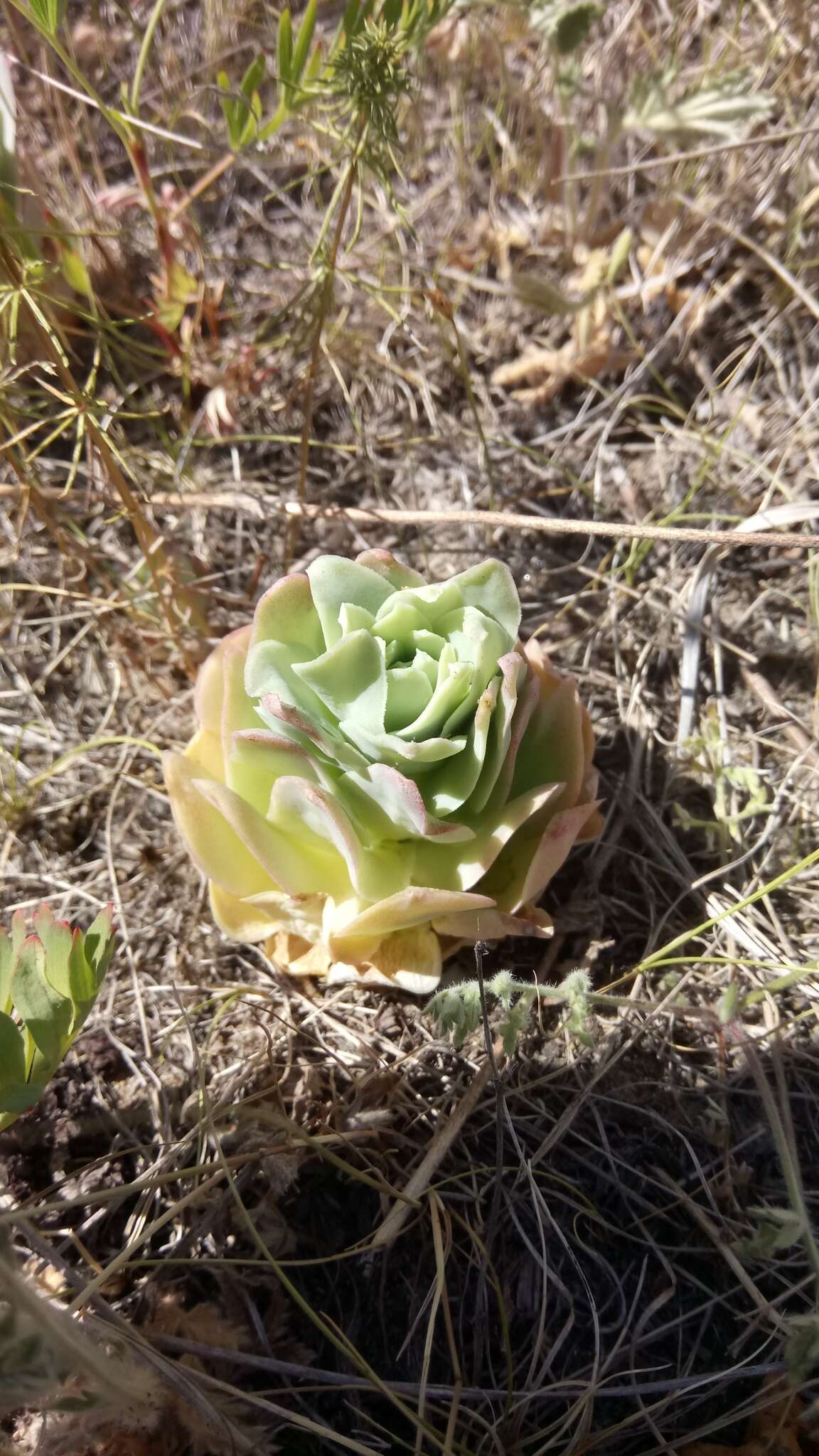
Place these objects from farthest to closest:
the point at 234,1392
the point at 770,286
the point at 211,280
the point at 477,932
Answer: the point at 211,280, the point at 770,286, the point at 477,932, the point at 234,1392

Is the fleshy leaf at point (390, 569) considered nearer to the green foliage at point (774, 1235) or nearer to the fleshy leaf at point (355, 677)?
the fleshy leaf at point (355, 677)

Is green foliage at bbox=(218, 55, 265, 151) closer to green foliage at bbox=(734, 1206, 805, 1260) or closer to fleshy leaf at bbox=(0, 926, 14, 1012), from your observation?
fleshy leaf at bbox=(0, 926, 14, 1012)

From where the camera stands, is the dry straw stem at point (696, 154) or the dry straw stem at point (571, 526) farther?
the dry straw stem at point (696, 154)

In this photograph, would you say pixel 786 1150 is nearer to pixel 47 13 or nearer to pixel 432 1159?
pixel 432 1159

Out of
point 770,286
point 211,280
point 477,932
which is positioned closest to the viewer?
point 477,932

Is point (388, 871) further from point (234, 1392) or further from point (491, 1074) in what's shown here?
point (234, 1392)

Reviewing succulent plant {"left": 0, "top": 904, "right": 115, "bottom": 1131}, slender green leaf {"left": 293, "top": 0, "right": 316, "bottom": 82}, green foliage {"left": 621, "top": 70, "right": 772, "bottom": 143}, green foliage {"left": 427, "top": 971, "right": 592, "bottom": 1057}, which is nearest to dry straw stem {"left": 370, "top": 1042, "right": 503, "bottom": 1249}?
Result: green foliage {"left": 427, "top": 971, "right": 592, "bottom": 1057}

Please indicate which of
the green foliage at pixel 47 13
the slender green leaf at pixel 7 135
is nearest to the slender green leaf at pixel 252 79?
the green foliage at pixel 47 13

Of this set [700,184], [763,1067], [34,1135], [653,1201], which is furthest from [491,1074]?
[700,184]
